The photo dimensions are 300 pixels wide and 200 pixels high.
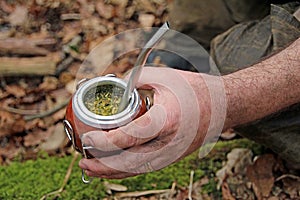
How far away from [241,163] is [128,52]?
810mm

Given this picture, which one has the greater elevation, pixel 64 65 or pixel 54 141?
pixel 64 65

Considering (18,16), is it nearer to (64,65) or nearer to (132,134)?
(64,65)

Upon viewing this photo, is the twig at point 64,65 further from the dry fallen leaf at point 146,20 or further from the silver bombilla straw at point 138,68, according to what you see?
the silver bombilla straw at point 138,68

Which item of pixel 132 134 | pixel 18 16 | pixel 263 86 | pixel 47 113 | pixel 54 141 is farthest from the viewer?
pixel 18 16

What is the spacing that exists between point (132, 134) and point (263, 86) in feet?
1.35

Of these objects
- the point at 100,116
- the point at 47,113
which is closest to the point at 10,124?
the point at 47,113

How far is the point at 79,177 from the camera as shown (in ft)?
6.66

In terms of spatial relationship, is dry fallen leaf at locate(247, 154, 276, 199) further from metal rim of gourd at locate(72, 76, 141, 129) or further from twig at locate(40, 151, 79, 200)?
metal rim of gourd at locate(72, 76, 141, 129)

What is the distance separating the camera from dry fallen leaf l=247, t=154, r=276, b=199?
1959mm

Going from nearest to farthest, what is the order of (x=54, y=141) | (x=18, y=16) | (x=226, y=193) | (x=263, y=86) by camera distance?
(x=263, y=86) < (x=226, y=193) < (x=54, y=141) < (x=18, y=16)

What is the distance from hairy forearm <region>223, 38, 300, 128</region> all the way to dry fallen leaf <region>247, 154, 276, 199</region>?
1.50 ft

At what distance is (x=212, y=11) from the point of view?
7.97 feet

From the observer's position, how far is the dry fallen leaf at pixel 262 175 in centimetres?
196

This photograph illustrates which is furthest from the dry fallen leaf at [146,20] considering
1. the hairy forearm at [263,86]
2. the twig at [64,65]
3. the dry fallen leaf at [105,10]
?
the hairy forearm at [263,86]
